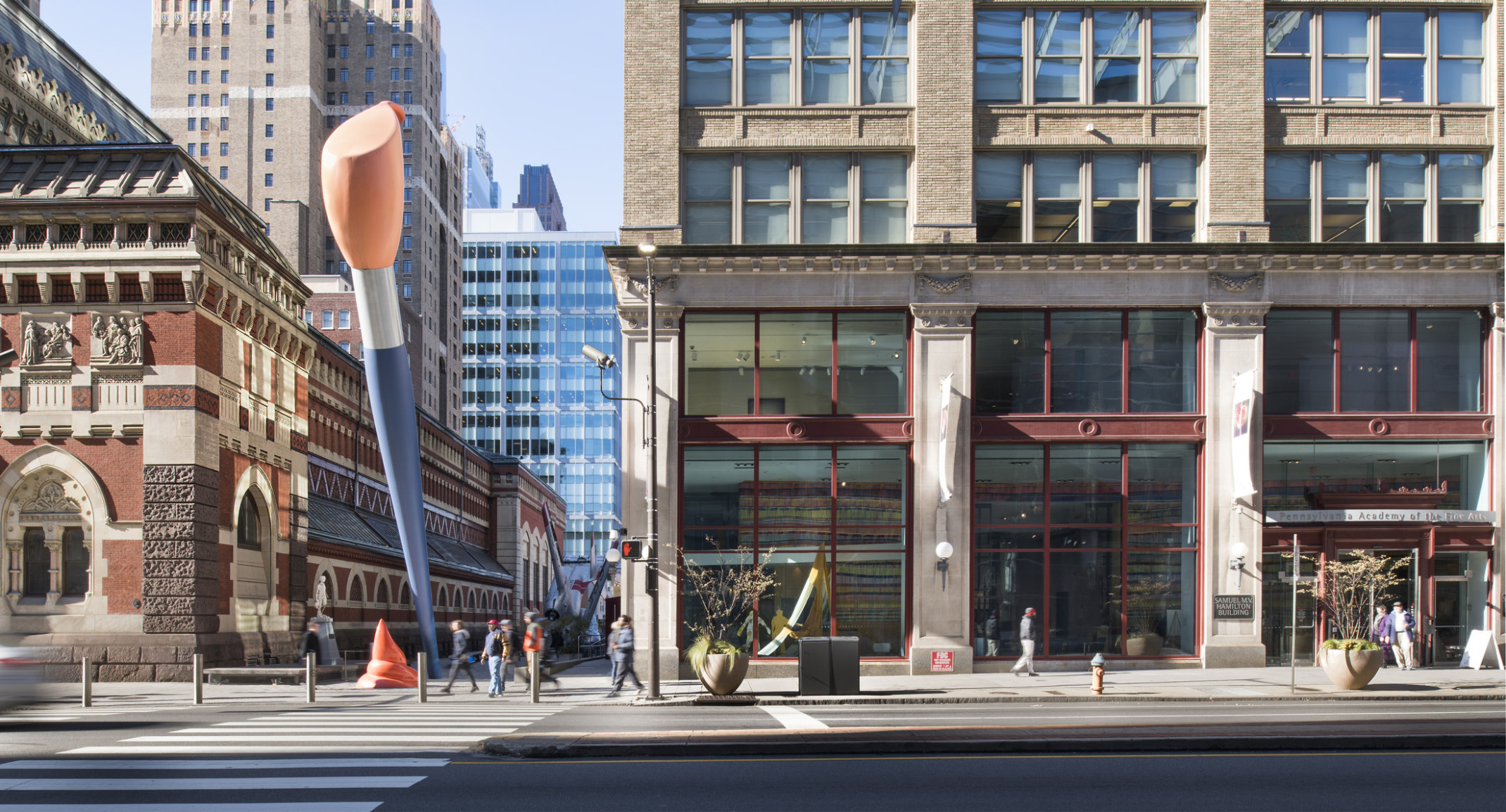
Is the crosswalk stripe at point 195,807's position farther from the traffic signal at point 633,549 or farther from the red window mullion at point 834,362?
the red window mullion at point 834,362

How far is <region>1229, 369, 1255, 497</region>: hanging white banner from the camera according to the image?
28781 mm

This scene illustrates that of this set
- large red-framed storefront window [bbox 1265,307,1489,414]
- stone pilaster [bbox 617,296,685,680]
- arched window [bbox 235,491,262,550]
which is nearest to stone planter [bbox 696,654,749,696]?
stone pilaster [bbox 617,296,685,680]

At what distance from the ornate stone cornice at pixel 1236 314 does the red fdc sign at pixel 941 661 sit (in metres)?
10.3

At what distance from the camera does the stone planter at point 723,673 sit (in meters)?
24.0

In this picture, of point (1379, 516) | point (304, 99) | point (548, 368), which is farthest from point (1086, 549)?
point (548, 368)

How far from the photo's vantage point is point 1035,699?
23125 millimetres

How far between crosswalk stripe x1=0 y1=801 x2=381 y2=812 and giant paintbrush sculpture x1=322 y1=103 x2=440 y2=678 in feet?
67.1

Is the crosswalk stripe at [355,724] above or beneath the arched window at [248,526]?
beneath

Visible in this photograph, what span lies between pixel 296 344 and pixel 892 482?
68.3ft

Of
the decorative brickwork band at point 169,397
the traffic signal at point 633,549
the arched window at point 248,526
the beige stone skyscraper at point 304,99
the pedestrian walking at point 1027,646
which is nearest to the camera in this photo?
the traffic signal at point 633,549

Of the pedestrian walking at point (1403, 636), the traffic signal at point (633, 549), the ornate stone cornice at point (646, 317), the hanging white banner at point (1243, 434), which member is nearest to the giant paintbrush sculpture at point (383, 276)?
the ornate stone cornice at point (646, 317)

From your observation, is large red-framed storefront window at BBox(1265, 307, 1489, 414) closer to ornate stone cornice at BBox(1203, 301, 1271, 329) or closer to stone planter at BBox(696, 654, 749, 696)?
ornate stone cornice at BBox(1203, 301, 1271, 329)

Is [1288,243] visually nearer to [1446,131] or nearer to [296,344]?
[1446,131]

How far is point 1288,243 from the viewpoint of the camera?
2995cm
